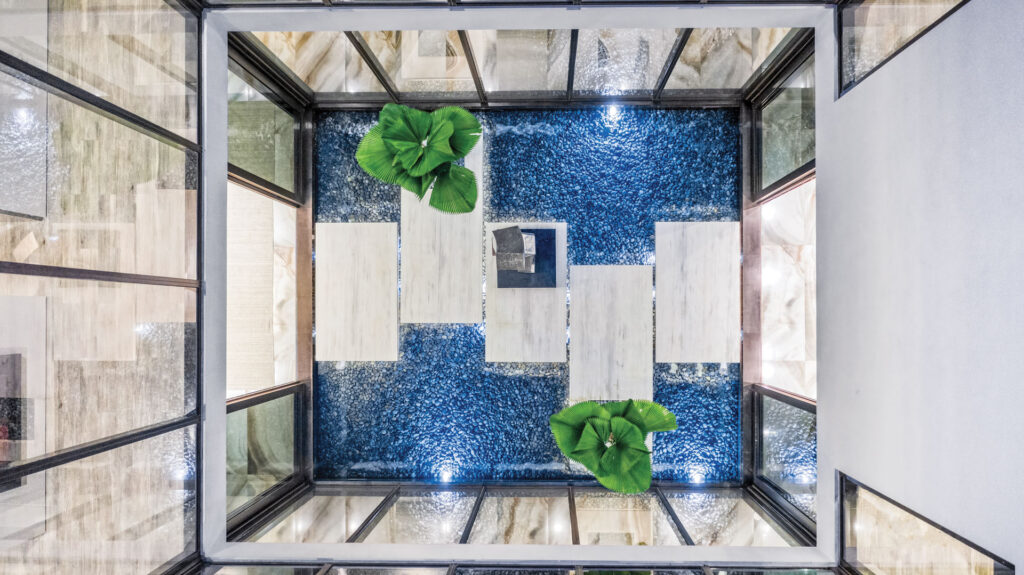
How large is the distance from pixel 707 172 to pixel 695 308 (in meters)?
0.89

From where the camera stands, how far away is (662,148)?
3328 mm

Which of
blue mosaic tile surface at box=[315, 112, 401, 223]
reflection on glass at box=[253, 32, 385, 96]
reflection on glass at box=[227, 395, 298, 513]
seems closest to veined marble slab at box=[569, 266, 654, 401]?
blue mosaic tile surface at box=[315, 112, 401, 223]

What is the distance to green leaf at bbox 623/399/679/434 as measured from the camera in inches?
107

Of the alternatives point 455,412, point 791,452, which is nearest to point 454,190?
point 455,412

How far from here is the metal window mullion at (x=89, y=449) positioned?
1539mm

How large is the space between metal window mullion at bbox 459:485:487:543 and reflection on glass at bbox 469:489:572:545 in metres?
0.02

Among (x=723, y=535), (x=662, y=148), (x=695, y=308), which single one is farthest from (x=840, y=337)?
(x=662, y=148)

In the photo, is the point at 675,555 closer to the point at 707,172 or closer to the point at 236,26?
the point at 707,172

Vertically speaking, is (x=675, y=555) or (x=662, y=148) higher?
(x=662, y=148)

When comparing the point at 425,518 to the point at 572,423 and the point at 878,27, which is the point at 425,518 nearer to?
the point at 572,423

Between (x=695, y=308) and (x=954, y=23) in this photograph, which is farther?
(x=695, y=308)

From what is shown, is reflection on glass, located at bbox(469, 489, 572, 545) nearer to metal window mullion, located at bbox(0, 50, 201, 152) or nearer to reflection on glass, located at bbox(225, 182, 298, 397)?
reflection on glass, located at bbox(225, 182, 298, 397)

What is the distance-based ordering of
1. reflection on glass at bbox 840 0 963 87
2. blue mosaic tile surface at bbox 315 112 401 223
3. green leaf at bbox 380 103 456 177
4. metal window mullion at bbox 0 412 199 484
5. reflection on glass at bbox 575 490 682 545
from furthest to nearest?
1. blue mosaic tile surface at bbox 315 112 401 223
2. reflection on glass at bbox 575 490 682 545
3. green leaf at bbox 380 103 456 177
4. reflection on glass at bbox 840 0 963 87
5. metal window mullion at bbox 0 412 199 484

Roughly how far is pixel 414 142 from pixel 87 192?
136cm
